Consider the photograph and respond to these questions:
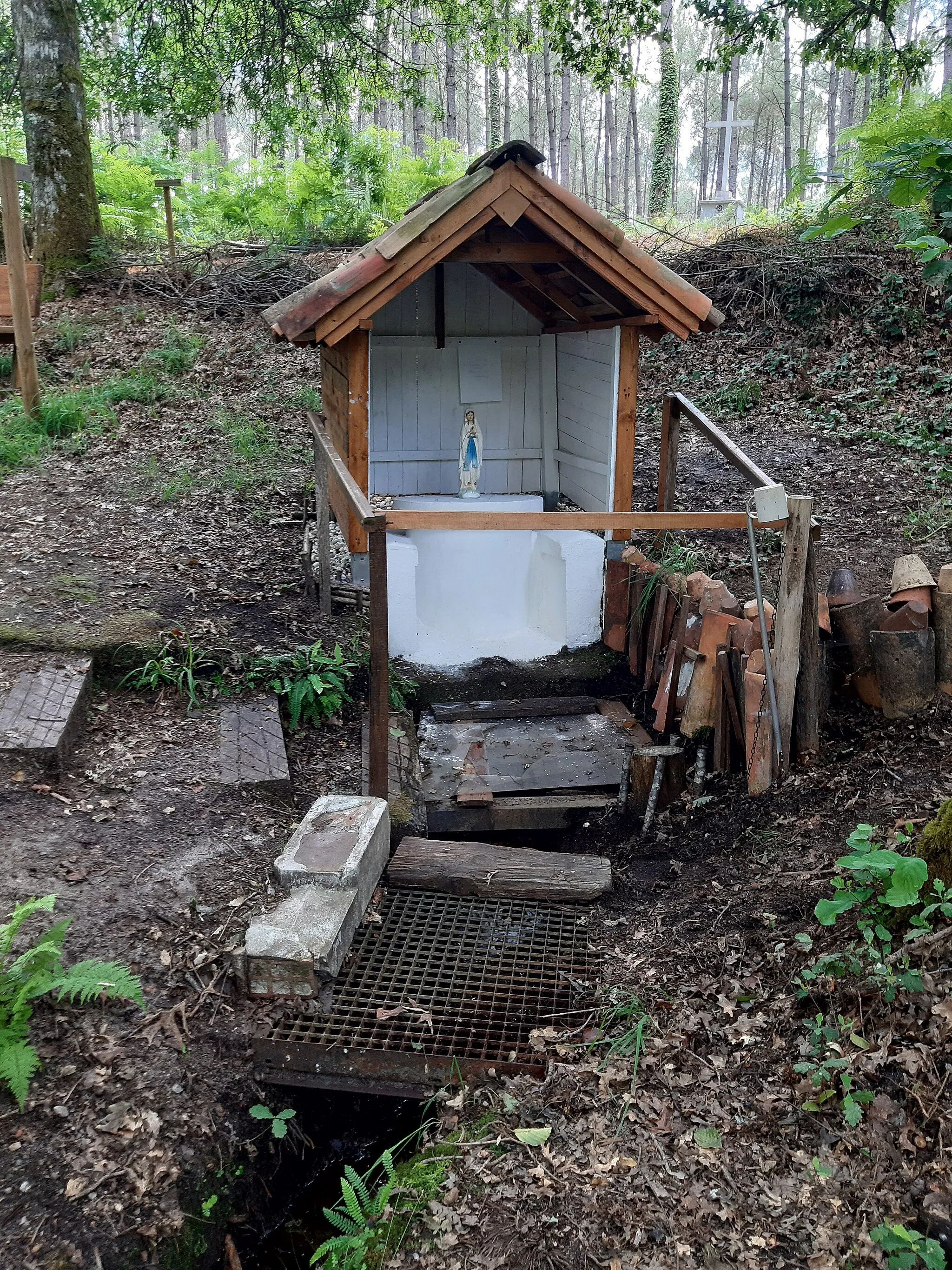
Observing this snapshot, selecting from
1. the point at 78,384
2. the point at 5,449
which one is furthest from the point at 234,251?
the point at 5,449

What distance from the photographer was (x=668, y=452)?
22.2 feet

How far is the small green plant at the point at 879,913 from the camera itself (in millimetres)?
2760

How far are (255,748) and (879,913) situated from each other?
326 centimetres

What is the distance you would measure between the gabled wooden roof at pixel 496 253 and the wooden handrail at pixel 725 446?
0.54m

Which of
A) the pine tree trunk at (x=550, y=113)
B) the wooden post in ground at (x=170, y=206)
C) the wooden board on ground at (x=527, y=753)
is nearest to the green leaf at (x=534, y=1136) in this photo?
the wooden board on ground at (x=527, y=753)

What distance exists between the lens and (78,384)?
32.9 ft

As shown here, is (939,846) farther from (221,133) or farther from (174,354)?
(221,133)

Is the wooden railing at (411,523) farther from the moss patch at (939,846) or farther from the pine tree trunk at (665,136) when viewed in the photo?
the pine tree trunk at (665,136)

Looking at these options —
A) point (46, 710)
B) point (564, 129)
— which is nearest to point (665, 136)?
point (564, 129)

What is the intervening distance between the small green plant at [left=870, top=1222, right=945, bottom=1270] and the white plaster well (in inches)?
189

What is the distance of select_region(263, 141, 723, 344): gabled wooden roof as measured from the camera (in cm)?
545

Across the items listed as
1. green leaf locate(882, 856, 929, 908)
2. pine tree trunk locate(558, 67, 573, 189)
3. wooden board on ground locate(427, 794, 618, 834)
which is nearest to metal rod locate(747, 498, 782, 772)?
wooden board on ground locate(427, 794, 618, 834)

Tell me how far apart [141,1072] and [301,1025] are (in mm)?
571

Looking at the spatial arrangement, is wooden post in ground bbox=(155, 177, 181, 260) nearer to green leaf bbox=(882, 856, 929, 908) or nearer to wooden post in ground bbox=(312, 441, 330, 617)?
wooden post in ground bbox=(312, 441, 330, 617)
